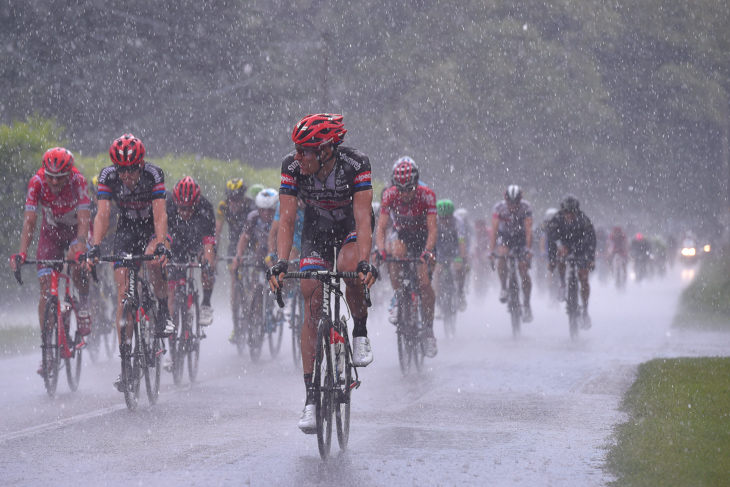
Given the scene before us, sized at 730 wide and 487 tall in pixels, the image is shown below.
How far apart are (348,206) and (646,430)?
104 inches

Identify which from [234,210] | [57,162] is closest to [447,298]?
[234,210]

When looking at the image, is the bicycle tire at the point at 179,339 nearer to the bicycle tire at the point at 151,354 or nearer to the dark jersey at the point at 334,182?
the bicycle tire at the point at 151,354

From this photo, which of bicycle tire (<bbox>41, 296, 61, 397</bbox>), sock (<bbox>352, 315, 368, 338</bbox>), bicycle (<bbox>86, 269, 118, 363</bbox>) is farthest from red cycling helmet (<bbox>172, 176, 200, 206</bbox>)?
sock (<bbox>352, 315, 368, 338</bbox>)

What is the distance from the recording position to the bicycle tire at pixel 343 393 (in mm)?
6547

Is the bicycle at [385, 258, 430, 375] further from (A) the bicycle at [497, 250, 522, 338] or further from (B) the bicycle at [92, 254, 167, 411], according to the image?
(A) the bicycle at [497, 250, 522, 338]

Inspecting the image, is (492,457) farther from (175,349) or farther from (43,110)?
(43,110)

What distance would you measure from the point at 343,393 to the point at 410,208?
5.20 m

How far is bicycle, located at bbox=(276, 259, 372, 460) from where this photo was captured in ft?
20.6

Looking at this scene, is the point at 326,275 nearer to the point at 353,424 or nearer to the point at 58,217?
the point at 353,424

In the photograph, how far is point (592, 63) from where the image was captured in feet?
161

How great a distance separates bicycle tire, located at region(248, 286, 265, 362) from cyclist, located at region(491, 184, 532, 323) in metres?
4.17

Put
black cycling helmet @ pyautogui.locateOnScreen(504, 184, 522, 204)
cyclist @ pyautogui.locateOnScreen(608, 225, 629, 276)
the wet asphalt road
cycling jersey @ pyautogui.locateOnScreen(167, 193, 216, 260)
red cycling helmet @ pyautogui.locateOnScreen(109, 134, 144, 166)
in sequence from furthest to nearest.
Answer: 1. cyclist @ pyautogui.locateOnScreen(608, 225, 629, 276)
2. black cycling helmet @ pyautogui.locateOnScreen(504, 184, 522, 204)
3. cycling jersey @ pyautogui.locateOnScreen(167, 193, 216, 260)
4. red cycling helmet @ pyautogui.locateOnScreen(109, 134, 144, 166)
5. the wet asphalt road

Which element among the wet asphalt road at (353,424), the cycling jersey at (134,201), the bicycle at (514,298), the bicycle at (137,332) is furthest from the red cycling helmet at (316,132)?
the bicycle at (514,298)

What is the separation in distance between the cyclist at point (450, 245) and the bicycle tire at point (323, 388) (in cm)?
892
